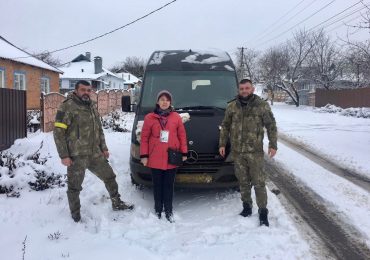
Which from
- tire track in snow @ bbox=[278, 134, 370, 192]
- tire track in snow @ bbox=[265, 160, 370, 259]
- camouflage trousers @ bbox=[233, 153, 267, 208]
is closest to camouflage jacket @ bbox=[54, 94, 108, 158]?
camouflage trousers @ bbox=[233, 153, 267, 208]

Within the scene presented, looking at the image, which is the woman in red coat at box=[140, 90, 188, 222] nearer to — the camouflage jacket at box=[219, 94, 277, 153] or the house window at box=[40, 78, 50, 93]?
the camouflage jacket at box=[219, 94, 277, 153]

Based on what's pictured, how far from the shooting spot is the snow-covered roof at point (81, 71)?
54.9 meters

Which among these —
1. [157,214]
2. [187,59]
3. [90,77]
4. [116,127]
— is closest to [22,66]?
[116,127]

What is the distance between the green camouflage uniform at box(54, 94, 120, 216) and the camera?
504cm

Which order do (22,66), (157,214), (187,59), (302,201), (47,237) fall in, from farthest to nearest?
1. (22,66)
2. (187,59)
3. (302,201)
4. (157,214)
5. (47,237)

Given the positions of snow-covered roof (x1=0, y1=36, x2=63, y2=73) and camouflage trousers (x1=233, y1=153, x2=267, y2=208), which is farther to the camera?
snow-covered roof (x1=0, y1=36, x2=63, y2=73)

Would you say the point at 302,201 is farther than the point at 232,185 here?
Yes

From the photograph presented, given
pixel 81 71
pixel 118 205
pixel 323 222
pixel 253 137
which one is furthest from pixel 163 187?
pixel 81 71

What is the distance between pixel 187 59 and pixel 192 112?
150 centimetres

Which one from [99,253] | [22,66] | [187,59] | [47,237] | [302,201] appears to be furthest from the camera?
[22,66]

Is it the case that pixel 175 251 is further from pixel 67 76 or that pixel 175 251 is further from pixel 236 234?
pixel 67 76

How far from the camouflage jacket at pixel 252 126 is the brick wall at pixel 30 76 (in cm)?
1940

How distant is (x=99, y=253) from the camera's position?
4.29 meters

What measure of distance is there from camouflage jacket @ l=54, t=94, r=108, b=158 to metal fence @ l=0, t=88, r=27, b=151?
470cm
